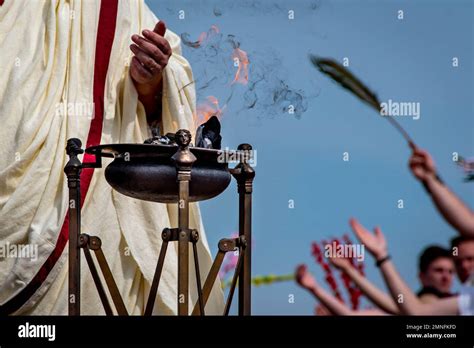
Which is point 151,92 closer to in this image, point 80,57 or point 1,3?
point 80,57

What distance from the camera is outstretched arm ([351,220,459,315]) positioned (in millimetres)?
6184

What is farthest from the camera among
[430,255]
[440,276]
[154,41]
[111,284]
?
[154,41]

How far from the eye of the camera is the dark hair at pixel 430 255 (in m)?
6.51

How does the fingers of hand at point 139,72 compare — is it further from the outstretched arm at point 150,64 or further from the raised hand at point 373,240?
the raised hand at point 373,240

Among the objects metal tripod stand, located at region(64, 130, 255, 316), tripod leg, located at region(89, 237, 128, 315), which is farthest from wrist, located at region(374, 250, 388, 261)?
tripod leg, located at region(89, 237, 128, 315)

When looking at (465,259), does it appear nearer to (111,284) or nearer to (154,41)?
(111,284)

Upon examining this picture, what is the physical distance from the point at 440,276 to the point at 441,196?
33 cm

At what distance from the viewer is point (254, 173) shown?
21.6ft

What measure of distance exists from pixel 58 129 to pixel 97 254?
81 cm

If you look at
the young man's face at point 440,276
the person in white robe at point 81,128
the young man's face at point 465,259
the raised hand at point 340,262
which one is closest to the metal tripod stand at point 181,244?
the person in white robe at point 81,128

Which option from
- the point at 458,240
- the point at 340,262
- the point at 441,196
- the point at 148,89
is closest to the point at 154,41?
the point at 148,89

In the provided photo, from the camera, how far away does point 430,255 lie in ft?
21.8

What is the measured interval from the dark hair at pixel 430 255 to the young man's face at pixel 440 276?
3 centimetres
